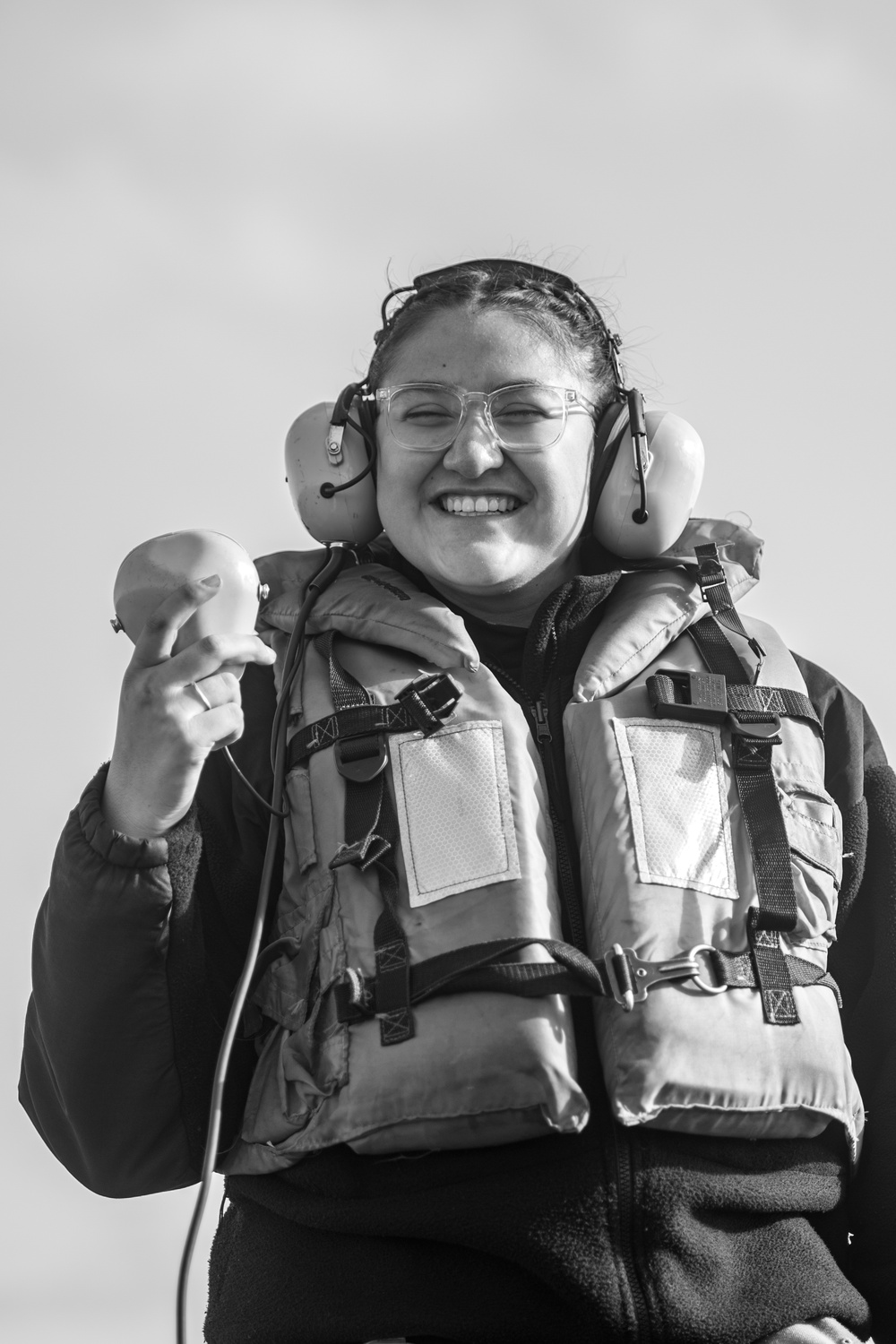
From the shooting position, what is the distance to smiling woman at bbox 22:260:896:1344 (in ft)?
9.97

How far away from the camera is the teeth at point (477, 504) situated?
3.83 m

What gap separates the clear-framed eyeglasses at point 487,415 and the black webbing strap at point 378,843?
698 mm

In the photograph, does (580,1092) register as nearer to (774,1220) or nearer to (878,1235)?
(774,1220)

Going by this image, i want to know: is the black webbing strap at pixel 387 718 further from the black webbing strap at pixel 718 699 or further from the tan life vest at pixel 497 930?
the black webbing strap at pixel 718 699

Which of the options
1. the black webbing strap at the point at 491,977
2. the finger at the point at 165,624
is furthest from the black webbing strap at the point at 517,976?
the finger at the point at 165,624

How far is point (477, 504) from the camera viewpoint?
383cm

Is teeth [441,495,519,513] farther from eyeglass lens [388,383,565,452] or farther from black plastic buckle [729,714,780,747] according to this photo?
black plastic buckle [729,714,780,747]

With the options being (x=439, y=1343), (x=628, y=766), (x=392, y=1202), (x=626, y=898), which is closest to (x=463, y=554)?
(x=628, y=766)

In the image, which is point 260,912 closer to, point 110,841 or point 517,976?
point 110,841

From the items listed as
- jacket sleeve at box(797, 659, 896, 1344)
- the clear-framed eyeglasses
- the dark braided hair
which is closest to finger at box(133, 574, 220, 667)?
the clear-framed eyeglasses

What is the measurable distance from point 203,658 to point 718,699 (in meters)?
1.26

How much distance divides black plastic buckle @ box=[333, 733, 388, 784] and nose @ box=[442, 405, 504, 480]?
75cm

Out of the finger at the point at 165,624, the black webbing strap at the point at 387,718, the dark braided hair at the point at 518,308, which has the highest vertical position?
the dark braided hair at the point at 518,308

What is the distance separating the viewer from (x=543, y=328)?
4.07 meters
